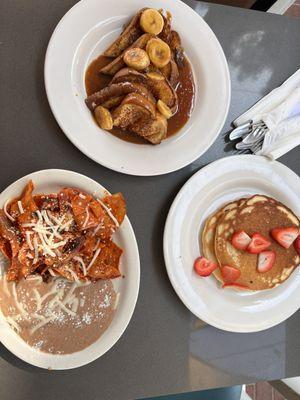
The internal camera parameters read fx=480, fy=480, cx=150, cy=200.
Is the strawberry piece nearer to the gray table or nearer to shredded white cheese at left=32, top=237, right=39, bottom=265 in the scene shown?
the gray table

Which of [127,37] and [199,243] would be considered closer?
[127,37]

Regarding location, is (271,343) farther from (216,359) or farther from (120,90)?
(120,90)

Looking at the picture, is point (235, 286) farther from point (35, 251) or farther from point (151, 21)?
point (151, 21)

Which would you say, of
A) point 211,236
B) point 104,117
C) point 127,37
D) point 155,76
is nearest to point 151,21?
point 127,37

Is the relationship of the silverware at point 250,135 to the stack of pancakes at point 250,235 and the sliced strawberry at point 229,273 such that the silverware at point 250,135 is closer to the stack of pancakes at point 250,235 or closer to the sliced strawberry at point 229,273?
the stack of pancakes at point 250,235

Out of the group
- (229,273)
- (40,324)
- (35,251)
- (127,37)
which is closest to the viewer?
(35,251)

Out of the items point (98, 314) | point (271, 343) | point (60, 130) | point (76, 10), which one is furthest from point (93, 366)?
point (76, 10)

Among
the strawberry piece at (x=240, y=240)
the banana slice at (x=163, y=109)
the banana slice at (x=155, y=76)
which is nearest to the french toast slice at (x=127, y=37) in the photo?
the banana slice at (x=155, y=76)
